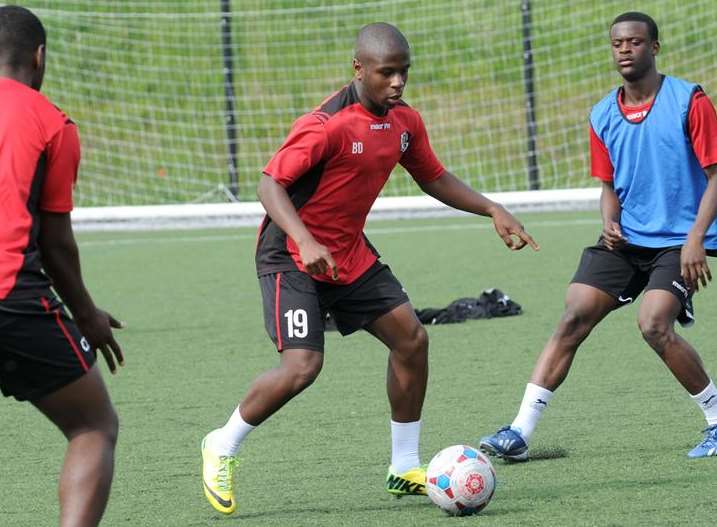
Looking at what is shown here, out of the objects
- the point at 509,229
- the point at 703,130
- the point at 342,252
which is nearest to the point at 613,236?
the point at 703,130

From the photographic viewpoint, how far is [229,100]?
18.9 metres

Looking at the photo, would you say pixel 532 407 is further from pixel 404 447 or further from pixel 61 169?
pixel 61 169

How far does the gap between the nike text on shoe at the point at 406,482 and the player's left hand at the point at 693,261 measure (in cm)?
142

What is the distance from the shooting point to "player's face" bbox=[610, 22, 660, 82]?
21.3 feet

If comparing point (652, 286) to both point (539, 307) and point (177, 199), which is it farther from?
point (177, 199)

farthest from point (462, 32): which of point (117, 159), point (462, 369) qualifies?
point (462, 369)

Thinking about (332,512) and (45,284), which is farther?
(332,512)

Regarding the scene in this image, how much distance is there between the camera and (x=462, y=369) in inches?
344

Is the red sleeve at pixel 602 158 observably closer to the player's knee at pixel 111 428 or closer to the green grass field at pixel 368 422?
the green grass field at pixel 368 422

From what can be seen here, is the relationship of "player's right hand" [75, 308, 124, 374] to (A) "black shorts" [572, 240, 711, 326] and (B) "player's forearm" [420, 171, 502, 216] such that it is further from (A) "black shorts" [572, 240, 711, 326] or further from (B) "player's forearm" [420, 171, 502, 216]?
(A) "black shorts" [572, 240, 711, 326]

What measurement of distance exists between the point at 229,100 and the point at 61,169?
14759 mm

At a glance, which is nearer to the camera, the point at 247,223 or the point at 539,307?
the point at 539,307

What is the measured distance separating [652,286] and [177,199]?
13324 millimetres

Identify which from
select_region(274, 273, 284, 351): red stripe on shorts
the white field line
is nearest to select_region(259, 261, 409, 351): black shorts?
select_region(274, 273, 284, 351): red stripe on shorts
